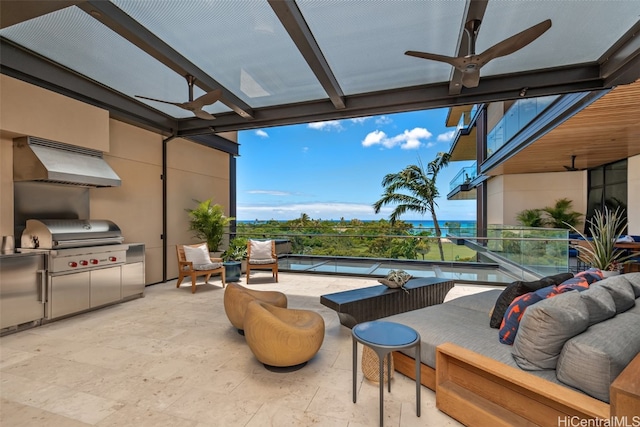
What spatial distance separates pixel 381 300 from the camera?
126 inches

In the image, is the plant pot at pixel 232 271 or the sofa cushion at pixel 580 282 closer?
the sofa cushion at pixel 580 282

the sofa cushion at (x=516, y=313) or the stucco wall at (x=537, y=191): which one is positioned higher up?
the stucco wall at (x=537, y=191)

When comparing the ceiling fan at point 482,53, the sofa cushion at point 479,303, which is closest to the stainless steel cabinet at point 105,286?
the sofa cushion at point 479,303

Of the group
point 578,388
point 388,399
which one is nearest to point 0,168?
point 388,399

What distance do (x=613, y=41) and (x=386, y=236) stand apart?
14.8 feet

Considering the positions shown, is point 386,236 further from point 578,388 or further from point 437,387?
point 578,388

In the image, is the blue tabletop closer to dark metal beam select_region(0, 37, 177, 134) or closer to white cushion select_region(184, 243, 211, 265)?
white cushion select_region(184, 243, 211, 265)

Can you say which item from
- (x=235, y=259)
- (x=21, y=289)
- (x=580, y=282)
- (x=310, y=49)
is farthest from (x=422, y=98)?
(x=21, y=289)

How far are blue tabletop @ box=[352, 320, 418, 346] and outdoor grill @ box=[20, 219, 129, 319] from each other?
398cm

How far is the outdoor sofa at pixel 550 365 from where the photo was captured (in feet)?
4.59

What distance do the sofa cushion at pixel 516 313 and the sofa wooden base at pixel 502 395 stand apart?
35 cm

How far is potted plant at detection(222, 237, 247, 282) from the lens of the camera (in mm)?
6201

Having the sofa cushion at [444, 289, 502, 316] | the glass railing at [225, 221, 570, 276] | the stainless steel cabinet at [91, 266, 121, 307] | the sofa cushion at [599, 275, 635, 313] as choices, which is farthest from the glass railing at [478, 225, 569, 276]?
the stainless steel cabinet at [91, 266, 121, 307]

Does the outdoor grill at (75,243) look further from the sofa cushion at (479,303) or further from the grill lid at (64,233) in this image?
the sofa cushion at (479,303)
